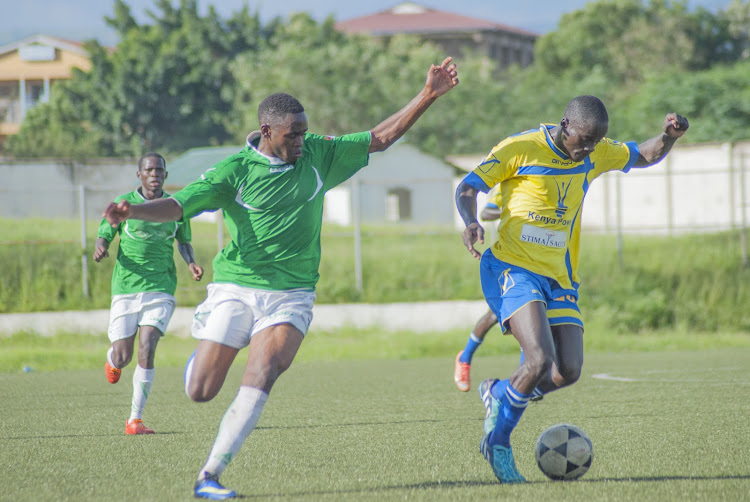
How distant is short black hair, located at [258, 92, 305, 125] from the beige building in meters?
50.2

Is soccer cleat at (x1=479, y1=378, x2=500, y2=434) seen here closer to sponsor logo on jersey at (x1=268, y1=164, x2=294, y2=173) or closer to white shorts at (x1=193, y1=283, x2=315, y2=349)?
white shorts at (x1=193, y1=283, x2=315, y2=349)

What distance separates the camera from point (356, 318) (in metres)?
18.4

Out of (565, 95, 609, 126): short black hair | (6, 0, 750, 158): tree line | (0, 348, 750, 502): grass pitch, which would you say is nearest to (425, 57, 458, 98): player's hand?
(565, 95, 609, 126): short black hair

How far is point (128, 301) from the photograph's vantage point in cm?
877

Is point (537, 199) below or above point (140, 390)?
above

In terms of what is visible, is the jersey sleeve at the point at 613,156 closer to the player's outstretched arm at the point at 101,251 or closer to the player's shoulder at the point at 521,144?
the player's shoulder at the point at 521,144

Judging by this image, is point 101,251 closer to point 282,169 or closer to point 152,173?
point 152,173

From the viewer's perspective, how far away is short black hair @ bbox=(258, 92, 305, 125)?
5.30 m

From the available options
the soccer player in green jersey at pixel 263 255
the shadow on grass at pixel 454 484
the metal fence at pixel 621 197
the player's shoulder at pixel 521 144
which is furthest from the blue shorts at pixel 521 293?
the metal fence at pixel 621 197

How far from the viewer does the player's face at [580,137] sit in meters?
6.01

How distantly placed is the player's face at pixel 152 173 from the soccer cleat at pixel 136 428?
1990 mm

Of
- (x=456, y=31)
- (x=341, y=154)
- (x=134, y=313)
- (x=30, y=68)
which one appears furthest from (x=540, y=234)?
(x=456, y=31)

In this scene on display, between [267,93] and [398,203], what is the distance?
16.7 meters

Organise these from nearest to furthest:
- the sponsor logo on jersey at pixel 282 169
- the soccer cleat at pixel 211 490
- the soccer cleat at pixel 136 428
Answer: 1. the soccer cleat at pixel 211 490
2. the sponsor logo on jersey at pixel 282 169
3. the soccer cleat at pixel 136 428
